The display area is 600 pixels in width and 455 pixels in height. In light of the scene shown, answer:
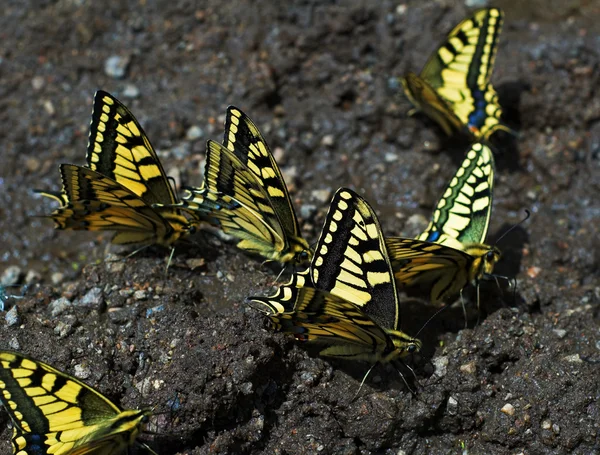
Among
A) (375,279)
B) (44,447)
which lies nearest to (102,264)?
(44,447)

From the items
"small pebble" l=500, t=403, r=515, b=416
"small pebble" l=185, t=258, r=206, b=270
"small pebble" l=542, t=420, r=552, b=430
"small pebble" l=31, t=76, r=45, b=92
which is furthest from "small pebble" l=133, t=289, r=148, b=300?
"small pebble" l=31, t=76, r=45, b=92

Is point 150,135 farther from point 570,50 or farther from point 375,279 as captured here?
point 570,50

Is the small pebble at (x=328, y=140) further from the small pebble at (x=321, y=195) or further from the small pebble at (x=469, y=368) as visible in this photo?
the small pebble at (x=469, y=368)

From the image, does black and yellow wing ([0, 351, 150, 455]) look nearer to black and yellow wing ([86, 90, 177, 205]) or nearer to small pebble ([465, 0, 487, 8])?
black and yellow wing ([86, 90, 177, 205])

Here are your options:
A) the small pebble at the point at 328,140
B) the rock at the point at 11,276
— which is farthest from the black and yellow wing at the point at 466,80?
the rock at the point at 11,276

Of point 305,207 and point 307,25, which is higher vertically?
point 307,25
